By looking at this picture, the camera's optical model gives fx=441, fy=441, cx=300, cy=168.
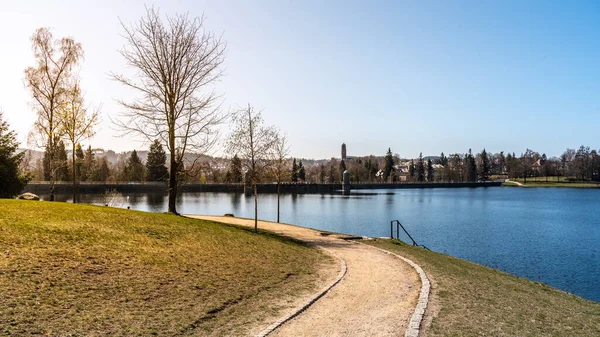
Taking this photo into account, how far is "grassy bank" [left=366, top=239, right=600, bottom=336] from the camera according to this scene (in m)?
8.94

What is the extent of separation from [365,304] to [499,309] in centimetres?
328

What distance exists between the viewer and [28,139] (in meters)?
32.9

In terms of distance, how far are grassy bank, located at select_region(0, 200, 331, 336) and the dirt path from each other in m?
0.94

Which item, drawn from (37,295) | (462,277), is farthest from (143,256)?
(462,277)

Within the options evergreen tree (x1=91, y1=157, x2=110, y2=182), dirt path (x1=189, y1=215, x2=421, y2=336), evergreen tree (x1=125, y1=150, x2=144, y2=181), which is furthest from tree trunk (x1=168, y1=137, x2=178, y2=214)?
evergreen tree (x1=91, y1=157, x2=110, y2=182)

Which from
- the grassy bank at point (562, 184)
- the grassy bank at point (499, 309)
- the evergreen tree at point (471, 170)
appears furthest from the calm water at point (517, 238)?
the evergreen tree at point (471, 170)

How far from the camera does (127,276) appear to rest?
Result: 1030 cm

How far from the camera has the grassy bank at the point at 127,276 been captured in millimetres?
7840

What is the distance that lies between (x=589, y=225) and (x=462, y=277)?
36791 mm

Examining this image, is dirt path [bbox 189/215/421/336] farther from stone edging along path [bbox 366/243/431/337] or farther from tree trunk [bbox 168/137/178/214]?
tree trunk [bbox 168/137/178/214]

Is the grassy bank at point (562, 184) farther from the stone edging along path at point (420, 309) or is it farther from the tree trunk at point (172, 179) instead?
the stone edging along path at point (420, 309)

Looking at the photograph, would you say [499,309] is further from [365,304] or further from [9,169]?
[9,169]

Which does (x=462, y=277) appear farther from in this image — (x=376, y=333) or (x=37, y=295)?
(x=37, y=295)

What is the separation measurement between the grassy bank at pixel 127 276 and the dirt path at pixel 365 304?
0.94m
